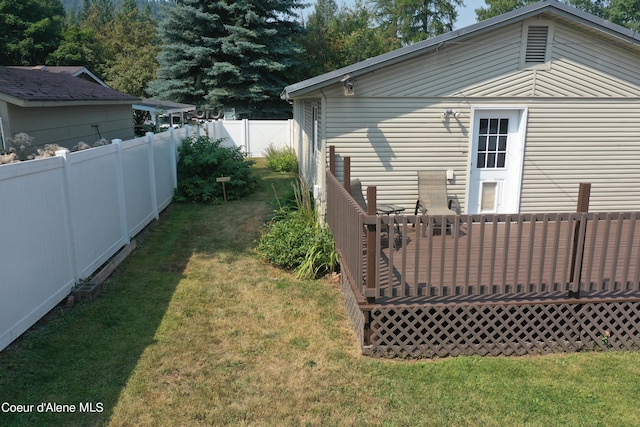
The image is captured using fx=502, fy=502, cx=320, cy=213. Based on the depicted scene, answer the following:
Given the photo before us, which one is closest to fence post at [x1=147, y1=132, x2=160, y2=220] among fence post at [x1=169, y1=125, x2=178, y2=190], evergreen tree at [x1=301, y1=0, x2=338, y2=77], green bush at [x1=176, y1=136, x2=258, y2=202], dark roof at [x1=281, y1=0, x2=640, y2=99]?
fence post at [x1=169, y1=125, x2=178, y2=190]

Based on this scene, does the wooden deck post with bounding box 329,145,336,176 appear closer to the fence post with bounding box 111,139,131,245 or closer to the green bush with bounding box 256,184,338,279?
the green bush with bounding box 256,184,338,279

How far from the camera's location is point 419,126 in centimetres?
792

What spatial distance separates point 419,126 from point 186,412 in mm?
5612

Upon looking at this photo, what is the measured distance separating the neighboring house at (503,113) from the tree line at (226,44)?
810 inches

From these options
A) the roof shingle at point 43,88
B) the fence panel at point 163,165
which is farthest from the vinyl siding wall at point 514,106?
the roof shingle at point 43,88

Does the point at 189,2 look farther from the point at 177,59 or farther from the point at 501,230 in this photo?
the point at 501,230

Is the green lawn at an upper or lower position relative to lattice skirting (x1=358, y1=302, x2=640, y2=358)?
lower

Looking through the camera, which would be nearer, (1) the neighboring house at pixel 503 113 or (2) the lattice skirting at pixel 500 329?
(2) the lattice skirting at pixel 500 329

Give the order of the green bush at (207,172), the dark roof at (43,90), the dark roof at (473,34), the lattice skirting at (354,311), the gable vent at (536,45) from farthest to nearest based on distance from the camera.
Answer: the green bush at (207,172) → the dark roof at (43,90) → the gable vent at (536,45) → the dark roof at (473,34) → the lattice skirting at (354,311)

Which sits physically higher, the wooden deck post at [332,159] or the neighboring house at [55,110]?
the neighboring house at [55,110]

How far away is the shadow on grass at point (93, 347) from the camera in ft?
12.6

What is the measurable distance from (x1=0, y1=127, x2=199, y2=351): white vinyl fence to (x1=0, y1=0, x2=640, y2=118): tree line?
20.4 meters

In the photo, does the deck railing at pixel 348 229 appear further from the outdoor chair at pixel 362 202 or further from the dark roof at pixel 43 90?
the dark roof at pixel 43 90

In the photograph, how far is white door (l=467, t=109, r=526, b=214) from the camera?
26.5ft
